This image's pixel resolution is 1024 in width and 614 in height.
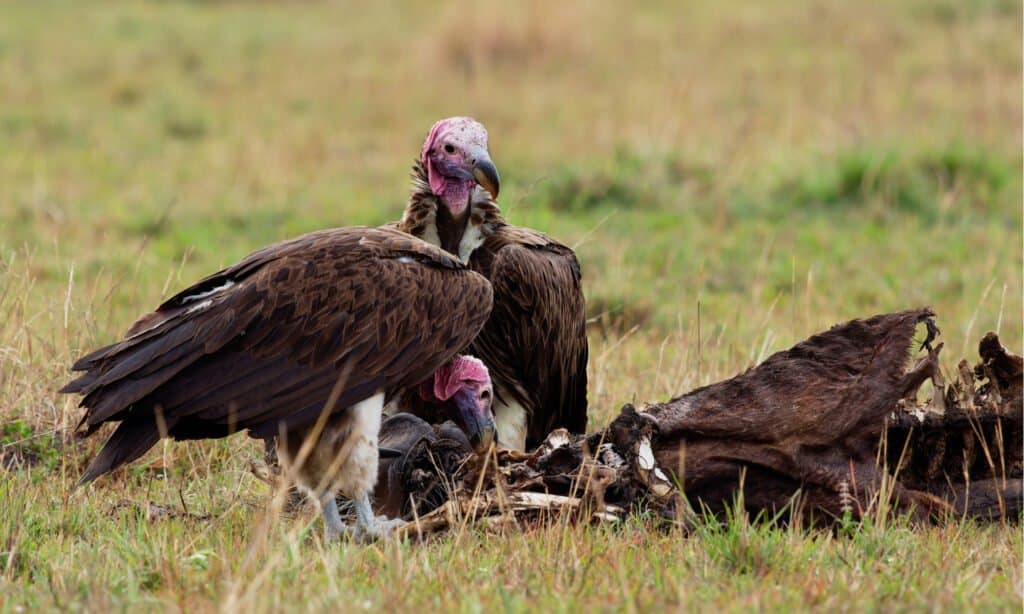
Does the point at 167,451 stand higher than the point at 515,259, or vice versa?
the point at 515,259

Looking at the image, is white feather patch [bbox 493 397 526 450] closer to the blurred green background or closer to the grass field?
the grass field

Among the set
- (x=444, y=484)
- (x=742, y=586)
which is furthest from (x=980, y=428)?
(x=444, y=484)

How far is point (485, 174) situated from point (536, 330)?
25.4 inches

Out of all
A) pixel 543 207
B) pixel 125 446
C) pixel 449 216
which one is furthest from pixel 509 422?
pixel 543 207

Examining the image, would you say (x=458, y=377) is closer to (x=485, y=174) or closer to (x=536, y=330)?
(x=536, y=330)

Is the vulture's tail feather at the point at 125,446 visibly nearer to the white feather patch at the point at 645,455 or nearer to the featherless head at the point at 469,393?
the featherless head at the point at 469,393

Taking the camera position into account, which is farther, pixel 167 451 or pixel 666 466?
pixel 167 451

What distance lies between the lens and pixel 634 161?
1048 cm

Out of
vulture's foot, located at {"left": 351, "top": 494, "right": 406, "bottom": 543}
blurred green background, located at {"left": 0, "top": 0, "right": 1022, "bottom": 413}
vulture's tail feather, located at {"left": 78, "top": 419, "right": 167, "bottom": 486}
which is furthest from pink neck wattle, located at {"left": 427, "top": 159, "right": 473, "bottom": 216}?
vulture's tail feather, located at {"left": 78, "top": 419, "right": 167, "bottom": 486}

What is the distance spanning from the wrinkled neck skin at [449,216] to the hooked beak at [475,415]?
0.61m

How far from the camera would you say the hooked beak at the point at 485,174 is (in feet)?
17.4

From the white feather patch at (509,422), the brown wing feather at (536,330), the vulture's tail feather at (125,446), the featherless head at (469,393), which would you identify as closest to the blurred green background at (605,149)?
the brown wing feather at (536,330)

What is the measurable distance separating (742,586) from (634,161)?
6985mm

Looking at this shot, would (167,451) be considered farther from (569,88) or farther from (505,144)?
(569,88)
